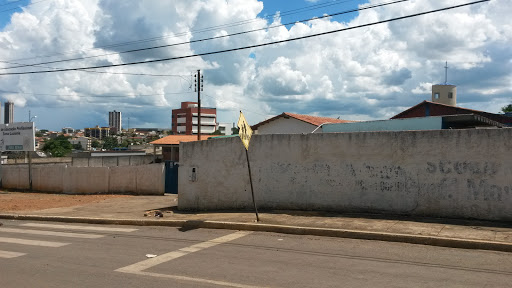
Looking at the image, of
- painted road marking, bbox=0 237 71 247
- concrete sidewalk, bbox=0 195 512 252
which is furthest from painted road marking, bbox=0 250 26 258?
concrete sidewalk, bbox=0 195 512 252

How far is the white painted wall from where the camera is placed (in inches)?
1133

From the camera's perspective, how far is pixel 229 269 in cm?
729

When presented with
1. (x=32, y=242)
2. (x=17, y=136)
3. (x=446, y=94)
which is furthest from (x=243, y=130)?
(x=446, y=94)

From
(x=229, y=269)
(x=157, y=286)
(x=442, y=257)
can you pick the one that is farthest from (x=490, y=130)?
(x=157, y=286)

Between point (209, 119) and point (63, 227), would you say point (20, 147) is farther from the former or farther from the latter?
point (209, 119)

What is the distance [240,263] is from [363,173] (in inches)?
213

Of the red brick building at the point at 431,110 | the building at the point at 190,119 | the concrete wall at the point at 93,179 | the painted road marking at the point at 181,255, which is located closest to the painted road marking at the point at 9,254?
the painted road marking at the point at 181,255

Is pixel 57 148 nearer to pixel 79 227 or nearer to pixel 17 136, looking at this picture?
pixel 17 136

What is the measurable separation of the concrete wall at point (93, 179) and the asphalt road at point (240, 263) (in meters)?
11.4

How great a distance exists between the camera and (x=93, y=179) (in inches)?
937

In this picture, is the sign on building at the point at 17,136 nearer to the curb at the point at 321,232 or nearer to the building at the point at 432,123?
the curb at the point at 321,232

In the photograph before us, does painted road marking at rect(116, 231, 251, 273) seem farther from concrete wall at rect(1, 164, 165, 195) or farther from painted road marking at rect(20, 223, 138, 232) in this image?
concrete wall at rect(1, 164, 165, 195)

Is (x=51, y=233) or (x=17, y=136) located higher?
(x=17, y=136)

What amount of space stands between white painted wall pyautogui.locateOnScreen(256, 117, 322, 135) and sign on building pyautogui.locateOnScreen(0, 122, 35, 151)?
14.8 meters
